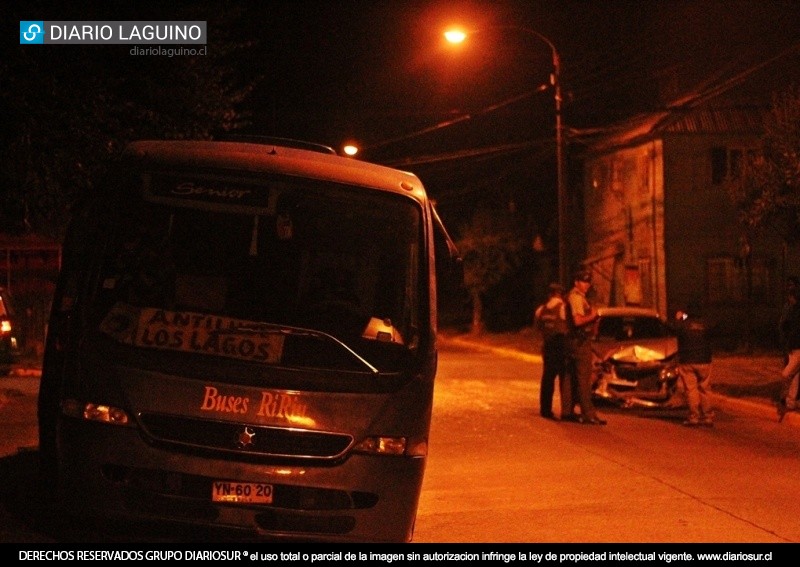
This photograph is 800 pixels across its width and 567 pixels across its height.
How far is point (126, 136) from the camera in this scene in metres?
16.3

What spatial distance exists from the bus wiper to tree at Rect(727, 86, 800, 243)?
11376 mm

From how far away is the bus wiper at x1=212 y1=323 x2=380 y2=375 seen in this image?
6.55 meters

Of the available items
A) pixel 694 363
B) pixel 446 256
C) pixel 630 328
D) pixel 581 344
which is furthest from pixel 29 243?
pixel 446 256

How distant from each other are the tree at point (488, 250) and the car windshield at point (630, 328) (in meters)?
24.2

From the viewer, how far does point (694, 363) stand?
47.3 feet

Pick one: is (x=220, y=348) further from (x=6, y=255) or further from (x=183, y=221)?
(x=6, y=255)

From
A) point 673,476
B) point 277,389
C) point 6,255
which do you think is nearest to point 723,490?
point 673,476

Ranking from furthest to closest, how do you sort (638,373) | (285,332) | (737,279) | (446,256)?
1. (737,279)
2. (638,373)
3. (446,256)
4. (285,332)

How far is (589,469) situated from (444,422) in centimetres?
398

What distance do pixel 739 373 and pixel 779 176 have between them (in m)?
6.35

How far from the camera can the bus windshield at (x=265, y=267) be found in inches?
260

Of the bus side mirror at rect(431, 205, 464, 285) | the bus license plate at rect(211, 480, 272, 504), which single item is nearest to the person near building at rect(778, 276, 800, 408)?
the bus side mirror at rect(431, 205, 464, 285)

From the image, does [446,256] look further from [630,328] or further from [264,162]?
[630,328]

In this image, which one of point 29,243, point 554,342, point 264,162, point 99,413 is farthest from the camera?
point 29,243
